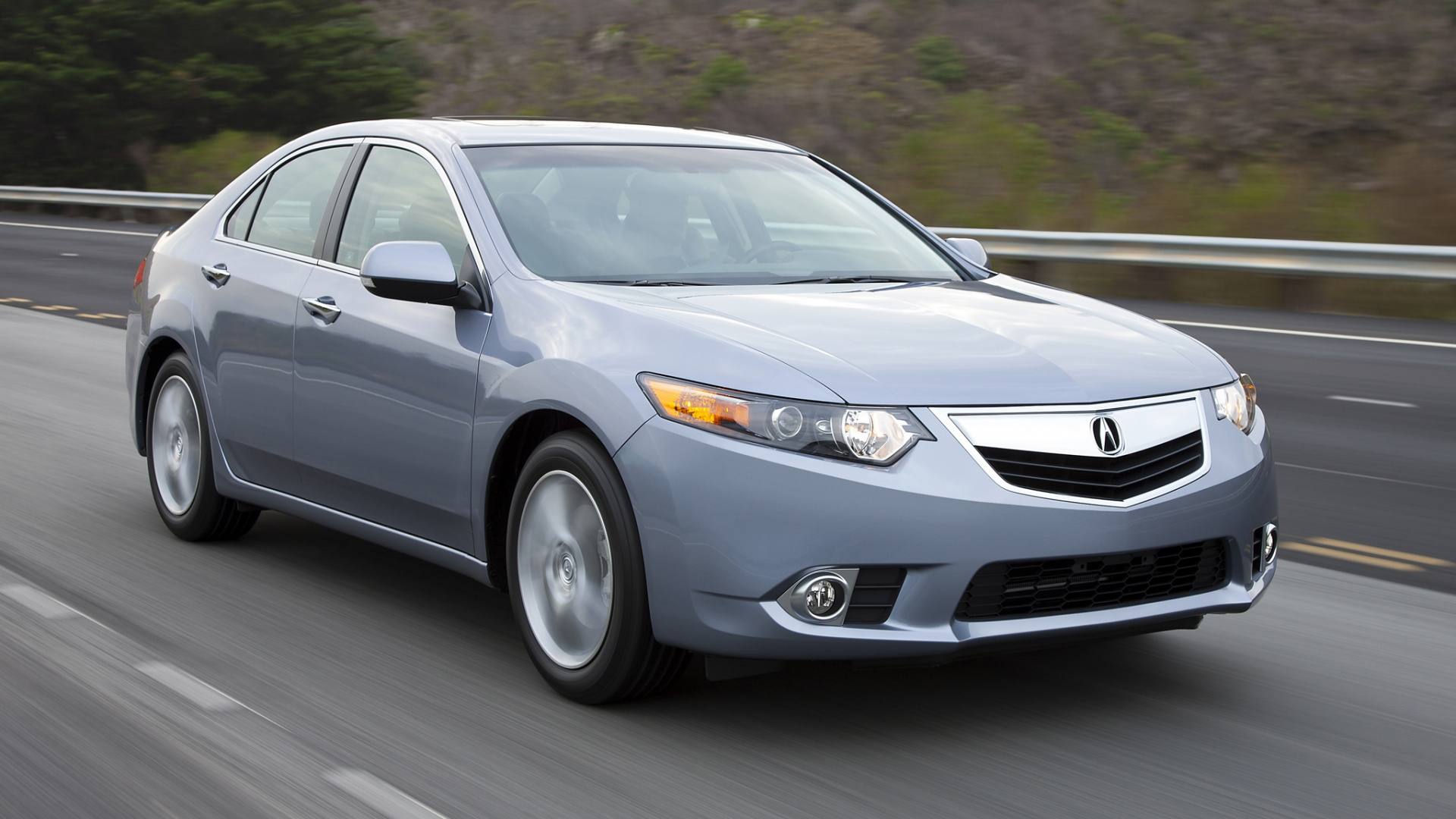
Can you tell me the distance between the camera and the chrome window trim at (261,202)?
580 cm

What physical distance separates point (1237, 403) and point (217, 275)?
3637mm

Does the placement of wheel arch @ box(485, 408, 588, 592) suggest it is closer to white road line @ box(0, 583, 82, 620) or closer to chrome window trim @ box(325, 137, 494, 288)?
chrome window trim @ box(325, 137, 494, 288)

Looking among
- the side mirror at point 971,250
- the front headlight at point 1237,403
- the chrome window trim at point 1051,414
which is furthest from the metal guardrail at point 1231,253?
the chrome window trim at point 1051,414

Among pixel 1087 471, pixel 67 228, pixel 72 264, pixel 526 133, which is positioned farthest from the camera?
pixel 67 228

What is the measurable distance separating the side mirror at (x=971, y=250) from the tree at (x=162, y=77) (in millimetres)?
38673

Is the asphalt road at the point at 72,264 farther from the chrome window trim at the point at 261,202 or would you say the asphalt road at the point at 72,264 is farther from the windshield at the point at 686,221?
the windshield at the point at 686,221

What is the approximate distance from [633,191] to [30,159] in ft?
129

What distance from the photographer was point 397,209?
539 cm

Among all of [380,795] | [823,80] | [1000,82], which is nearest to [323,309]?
[380,795]

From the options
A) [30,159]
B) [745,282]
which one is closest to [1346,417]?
[745,282]

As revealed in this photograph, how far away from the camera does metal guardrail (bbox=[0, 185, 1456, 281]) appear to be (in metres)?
14.4

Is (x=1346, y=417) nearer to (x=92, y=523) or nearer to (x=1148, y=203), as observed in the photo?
(x=92, y=523)

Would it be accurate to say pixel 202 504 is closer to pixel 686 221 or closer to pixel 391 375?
pixel 391 375

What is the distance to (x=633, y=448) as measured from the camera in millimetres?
4094
